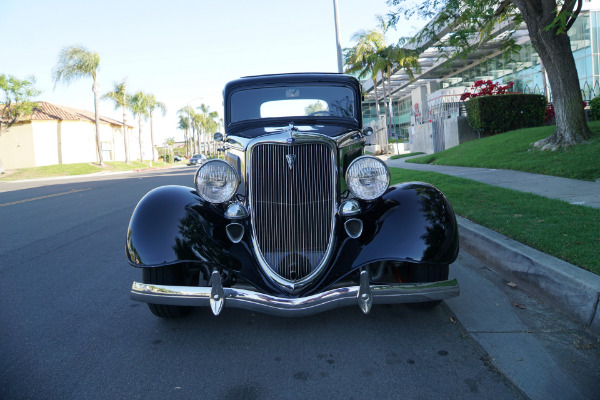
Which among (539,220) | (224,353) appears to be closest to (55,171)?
(539,220)

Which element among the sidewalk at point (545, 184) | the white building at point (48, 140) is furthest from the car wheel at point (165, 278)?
the white building at point (48, 140)

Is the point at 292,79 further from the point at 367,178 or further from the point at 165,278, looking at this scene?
the point at 165,278

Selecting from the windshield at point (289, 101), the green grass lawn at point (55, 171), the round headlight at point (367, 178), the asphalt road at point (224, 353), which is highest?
the green grass lawn at point (55, 171)

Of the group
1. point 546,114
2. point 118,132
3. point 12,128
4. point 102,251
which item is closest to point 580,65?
point 546,114

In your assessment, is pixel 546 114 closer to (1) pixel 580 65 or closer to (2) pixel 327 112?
(1) pixel 580 65

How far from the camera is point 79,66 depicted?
40.4 metres

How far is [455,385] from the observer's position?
2.38 metres

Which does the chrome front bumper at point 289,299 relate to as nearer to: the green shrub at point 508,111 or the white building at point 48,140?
the green shrub at point 508,111

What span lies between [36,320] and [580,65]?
2431cm

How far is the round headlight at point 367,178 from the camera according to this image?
10.4 ft

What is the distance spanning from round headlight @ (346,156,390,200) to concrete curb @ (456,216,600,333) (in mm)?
1504

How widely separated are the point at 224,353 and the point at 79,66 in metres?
44.4

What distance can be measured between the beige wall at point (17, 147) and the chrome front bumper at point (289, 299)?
41.9 meters

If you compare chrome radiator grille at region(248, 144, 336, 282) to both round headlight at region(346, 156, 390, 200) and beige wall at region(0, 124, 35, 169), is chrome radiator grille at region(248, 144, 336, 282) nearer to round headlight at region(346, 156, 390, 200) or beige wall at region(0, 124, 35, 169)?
round headlight at region(346, 156, 390, 200)
